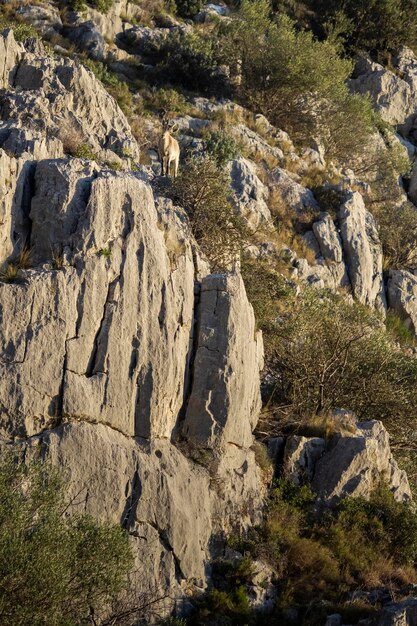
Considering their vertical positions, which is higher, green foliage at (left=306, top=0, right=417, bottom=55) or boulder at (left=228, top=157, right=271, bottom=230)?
green foliage at (left=306, top=0, right=417, bottom=55)

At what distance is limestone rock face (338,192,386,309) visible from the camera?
26500 millimetres

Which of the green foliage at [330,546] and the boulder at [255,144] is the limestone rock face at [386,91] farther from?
the green foliage at [330,546]

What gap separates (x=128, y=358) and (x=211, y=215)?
5.97 metres

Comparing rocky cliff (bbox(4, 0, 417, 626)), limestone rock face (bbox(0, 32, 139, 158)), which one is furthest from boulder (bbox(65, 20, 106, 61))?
rocky cliff (bbox(4, 0, 417, 626))

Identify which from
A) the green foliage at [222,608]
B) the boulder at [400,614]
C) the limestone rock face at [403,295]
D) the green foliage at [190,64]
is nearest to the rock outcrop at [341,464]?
the green foliage at [222,608]

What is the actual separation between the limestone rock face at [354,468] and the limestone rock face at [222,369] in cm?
169

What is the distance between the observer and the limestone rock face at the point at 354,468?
51.8ft

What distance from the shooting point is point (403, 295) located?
2755 centimetres

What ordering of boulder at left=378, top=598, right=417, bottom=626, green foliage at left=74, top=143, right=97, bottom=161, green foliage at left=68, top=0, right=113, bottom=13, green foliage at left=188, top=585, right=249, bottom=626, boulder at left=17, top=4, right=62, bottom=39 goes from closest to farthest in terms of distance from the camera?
1. boulder at left=378, top=598, right=417, bottom=626
2. green foliage at left=188, top=585, right=249, bottom=626
3. green foliage at left=74, top=143, right=97, bottom=161
4. boulder at left=17, top=4, right=62, bottom=39
5. green foliage at left=68, top=0, right=113, bottom=13

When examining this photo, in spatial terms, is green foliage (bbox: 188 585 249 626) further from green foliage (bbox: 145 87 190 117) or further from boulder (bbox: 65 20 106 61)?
boulder (bbox: 65 20 106 61)

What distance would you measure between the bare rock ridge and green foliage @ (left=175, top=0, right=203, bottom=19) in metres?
22.0

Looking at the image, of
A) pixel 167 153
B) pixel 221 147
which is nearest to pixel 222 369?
pixel 167 153

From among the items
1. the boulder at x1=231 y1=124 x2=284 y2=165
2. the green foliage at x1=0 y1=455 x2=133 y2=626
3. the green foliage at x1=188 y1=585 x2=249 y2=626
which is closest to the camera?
the green foliage at x1=0 y1=455 x2=133 y2=626

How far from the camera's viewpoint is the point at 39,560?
1000cm
